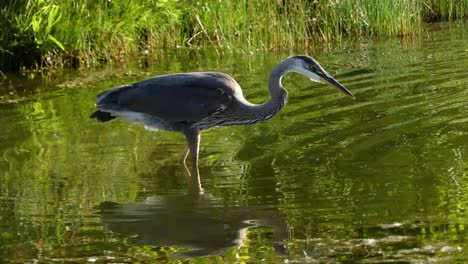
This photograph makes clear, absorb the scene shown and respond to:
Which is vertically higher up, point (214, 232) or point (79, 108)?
point (79, 108)

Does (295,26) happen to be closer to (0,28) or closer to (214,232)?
(0,28)

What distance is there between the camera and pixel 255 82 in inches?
464

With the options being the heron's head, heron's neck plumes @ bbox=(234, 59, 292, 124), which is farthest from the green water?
the heron's head

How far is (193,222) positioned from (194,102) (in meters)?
1.90

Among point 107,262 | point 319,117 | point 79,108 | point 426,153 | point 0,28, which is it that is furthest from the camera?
point 0,28

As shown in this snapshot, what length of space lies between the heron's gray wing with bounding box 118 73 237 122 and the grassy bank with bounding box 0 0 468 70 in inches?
196

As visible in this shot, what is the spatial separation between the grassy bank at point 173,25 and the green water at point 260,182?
5.49ft

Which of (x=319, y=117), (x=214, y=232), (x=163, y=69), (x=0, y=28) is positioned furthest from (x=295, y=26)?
(x=214, y=232)

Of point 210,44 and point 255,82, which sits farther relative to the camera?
point 210,44

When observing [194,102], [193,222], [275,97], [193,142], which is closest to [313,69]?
[275,97]

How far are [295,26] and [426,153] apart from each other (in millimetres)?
7388

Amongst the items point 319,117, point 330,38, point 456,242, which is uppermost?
point 330,38

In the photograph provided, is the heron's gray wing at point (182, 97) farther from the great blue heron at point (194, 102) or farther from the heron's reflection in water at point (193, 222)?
the heron's reflection in water at point (193, 222)

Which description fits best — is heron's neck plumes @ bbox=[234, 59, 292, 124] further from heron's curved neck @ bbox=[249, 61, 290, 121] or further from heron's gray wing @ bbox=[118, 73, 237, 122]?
heron's gray wing @ bbox=[118, 73, 237, 122]
